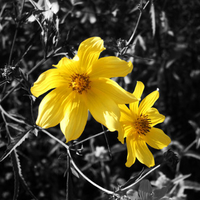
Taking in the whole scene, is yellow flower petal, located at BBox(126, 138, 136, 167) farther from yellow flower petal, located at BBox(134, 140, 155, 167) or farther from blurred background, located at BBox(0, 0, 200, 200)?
blurred background, located at BBox(0, 0, 200, 200)

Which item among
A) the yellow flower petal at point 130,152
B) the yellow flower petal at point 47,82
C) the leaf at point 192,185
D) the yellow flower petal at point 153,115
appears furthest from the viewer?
the leaf at point 192,185

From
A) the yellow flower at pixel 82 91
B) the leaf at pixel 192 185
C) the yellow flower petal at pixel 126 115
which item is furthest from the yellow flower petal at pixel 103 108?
the leaf at pixel 192 185

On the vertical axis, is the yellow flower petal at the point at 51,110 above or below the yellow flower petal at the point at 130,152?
above

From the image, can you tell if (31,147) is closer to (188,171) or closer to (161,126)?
(161,126)

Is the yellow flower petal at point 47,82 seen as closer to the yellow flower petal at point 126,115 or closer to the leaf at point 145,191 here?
the yellow flower petal at point 126,115

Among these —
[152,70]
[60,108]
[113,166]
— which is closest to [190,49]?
[152,70]

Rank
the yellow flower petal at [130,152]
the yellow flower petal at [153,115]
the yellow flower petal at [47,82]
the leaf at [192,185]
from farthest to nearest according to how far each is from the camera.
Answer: the leaf at [192,185]
the yellow flower petal at [153,115]
the yellow flower petal at [130,152]
the yellow flower petal at [47,82]

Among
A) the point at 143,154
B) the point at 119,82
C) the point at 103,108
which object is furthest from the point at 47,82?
the point at 119,82
